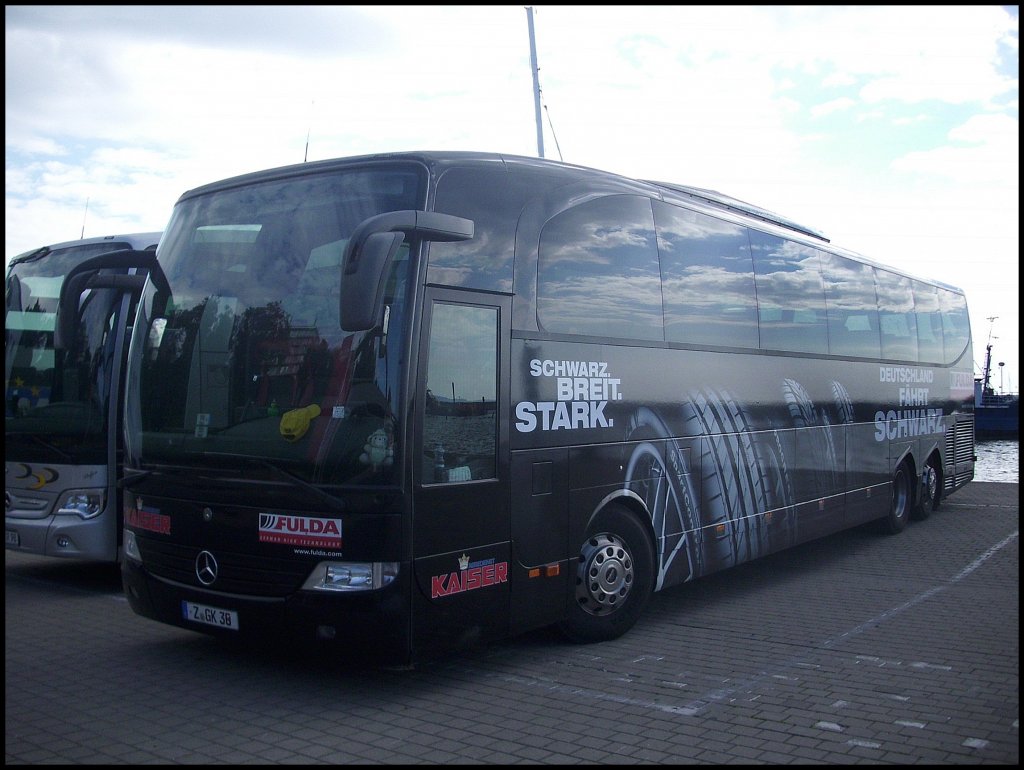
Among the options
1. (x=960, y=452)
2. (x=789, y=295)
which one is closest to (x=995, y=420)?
(x=960, y=452)

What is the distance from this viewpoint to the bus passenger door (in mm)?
5984

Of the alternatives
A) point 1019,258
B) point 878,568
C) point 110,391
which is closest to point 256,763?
point 1019,258

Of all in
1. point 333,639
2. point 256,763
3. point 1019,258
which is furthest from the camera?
point 333,639

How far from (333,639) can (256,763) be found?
100 cm

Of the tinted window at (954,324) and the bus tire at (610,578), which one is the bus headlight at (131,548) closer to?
the bus tire at (610,578)

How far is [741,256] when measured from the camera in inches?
382

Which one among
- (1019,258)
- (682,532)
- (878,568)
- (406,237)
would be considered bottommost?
(878,568)

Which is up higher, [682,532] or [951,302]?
[951,302]

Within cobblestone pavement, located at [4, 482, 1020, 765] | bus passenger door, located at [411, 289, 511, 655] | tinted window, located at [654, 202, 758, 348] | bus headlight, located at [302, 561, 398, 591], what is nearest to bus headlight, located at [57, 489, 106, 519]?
cobblestone pavement, located at [4, 482, 1020, 765]

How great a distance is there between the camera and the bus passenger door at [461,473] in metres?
5.98

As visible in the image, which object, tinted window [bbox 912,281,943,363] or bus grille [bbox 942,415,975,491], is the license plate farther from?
bus grille [bbox 942,415,975,491]

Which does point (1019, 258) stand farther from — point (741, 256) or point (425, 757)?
point (741, 256)

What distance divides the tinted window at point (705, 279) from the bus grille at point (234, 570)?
12.7 ft

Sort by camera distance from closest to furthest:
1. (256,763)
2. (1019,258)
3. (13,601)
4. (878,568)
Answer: (1019,258)
(256,763)
(13,601)
(878,568)
